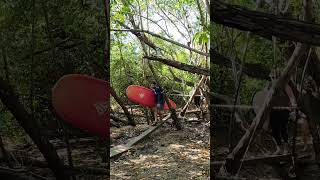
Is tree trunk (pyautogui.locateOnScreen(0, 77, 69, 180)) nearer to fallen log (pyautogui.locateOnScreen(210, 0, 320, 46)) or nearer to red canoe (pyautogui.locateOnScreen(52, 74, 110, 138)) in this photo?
red canoe (pyautogui.locateOnScreen(52, 74, 110, 138))

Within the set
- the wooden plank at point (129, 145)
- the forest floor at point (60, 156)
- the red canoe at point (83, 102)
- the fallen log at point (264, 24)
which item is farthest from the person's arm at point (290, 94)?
the wooden plank at point (129, 145)

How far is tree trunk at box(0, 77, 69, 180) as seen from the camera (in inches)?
154

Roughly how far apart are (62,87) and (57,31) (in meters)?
0.55

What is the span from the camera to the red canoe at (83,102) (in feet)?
12.8

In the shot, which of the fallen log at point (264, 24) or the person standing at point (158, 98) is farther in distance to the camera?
the person standing at point (158, 98)

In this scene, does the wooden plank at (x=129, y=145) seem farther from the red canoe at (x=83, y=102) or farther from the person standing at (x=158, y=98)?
the red canoe at (x=83, y=102)

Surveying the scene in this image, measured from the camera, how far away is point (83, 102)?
12.9 ft

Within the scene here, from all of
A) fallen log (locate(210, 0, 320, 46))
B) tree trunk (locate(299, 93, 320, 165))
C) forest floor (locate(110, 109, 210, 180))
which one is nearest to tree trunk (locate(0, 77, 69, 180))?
fallen log (locate(210, 0, 320, 46))

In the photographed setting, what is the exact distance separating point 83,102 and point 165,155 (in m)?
5.07

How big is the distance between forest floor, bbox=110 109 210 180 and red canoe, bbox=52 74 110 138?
330cm

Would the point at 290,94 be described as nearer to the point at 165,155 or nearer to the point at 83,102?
the point at 83,102

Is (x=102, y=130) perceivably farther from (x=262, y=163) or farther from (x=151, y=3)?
(x=151, y=3)

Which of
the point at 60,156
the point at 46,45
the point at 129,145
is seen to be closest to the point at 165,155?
the point at 129,145

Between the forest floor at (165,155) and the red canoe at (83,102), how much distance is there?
10.8ft
